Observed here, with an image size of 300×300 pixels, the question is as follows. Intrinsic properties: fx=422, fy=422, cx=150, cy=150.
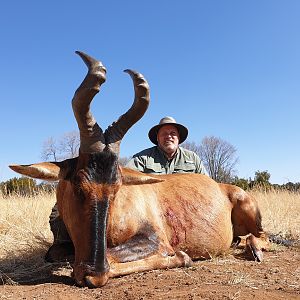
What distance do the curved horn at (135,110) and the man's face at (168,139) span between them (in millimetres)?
3242

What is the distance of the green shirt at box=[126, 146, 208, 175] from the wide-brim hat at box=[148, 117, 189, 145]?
0.35m

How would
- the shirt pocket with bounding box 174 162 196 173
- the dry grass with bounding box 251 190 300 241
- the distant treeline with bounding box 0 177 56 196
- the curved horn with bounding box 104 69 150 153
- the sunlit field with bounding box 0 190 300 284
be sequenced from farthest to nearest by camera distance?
the distant treeline with bounding box 0 177 56 196, the dry grass with bounding box 251 190 300 241, the shirt pocket with bounding box 174 162 196 173, the sunlit field with bounding box 0 190 300 284, the curved horn with bounding box 104 69 150 153

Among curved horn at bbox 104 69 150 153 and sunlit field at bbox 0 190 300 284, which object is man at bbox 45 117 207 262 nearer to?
sunlit field at bbox 0 190 300 284

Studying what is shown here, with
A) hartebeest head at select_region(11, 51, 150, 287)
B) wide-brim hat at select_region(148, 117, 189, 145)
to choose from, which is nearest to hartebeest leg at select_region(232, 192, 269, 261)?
wide-brim hat at select_region(148, 117, 189, 145)

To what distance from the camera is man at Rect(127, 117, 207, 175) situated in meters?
7.73

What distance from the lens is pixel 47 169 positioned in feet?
13.6

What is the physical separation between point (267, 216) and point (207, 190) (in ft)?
16.6

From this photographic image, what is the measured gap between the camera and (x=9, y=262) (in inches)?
225

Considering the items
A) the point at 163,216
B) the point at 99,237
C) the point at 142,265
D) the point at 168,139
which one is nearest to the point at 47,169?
the point at 99,237

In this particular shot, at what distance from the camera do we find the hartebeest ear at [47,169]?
4.05 m

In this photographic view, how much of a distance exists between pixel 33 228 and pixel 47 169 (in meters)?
4.31

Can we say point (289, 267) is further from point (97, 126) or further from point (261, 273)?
point (97, 126)

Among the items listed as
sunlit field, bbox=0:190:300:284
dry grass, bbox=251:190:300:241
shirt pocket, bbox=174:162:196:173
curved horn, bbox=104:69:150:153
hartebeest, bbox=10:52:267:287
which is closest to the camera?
hartebeest, bbox=10:52:267:287

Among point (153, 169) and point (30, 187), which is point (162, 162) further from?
point (30, 187)
